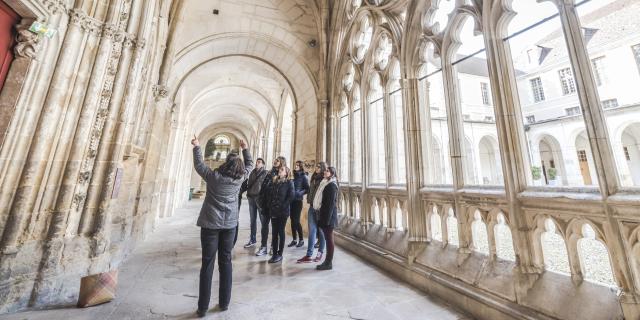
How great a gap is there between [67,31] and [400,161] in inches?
176

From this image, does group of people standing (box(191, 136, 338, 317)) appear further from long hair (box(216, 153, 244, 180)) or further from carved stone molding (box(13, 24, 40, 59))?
carved stone molding (box(13, 24, 40, 59))

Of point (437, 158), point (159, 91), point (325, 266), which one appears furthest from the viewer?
point (159, 91)

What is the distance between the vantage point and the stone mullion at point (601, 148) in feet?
4.86

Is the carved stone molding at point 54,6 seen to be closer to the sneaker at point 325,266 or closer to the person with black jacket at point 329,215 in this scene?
the person with black jacket at point 329,215

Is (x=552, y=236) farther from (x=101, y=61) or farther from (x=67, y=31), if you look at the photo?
(x=67, y=31)

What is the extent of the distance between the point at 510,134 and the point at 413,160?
3.77 feet

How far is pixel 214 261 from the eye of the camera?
2082 millimetres

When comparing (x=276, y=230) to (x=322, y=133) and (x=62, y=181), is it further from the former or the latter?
(x=322, y=133)

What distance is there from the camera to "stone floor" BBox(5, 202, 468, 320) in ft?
6.58

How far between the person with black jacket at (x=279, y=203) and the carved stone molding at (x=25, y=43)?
8.49ft

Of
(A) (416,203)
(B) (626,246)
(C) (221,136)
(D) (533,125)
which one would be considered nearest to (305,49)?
(A) (416,203)

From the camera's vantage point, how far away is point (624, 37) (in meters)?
1.74

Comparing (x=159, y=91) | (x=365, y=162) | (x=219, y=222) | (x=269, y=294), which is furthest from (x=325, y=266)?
(x=159, y=91)

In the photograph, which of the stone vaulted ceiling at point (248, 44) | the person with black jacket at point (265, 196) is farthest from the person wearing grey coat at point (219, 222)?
the stone vaulted ceiling at point (248, 44)
